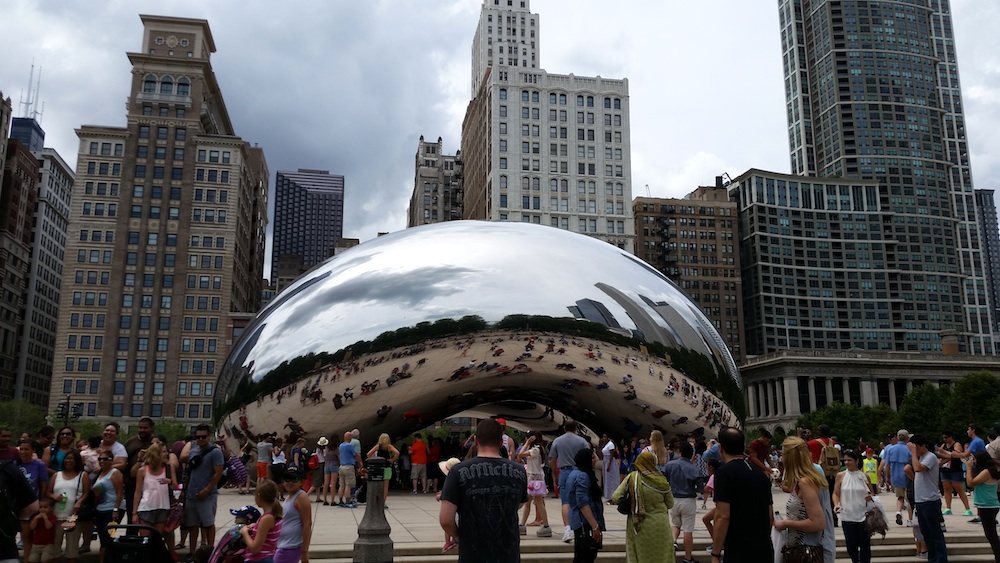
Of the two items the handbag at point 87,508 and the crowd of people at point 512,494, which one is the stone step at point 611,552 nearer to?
the crowd of people at point 512,494

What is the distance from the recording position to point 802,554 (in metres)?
5.87

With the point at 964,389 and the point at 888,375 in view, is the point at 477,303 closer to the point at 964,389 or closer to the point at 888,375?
the point at 964,389

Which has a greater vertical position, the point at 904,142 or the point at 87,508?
the point at 904,142

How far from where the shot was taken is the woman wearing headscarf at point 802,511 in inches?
227

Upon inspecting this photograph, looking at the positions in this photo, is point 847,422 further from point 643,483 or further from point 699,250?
point 643,483

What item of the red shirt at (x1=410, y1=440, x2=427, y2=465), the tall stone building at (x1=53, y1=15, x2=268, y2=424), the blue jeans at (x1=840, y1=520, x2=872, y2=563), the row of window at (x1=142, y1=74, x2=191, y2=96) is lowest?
the blue jeans at (x1=840, y1=520, x2=872, y2=563)

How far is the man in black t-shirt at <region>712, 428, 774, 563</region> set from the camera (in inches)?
223

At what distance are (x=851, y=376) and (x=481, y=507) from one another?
10267 cm

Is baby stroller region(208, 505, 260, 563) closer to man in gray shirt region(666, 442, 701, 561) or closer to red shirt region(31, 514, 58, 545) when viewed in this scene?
red shirt region(31, 514, 58, 545)

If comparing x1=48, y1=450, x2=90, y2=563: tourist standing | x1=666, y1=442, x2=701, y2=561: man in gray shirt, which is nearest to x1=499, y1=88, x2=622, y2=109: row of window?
x1=666, y1=442, x2=701, y2=561: man in gray shirt

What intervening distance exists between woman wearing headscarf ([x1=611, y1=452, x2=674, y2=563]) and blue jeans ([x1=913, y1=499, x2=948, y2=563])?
3924 mm

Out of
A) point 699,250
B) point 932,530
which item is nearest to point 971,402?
point 932,530

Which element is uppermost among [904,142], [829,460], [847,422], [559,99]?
[904,142]

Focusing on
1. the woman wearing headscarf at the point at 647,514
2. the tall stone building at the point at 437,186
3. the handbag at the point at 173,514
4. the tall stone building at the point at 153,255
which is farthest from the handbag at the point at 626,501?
the tall stone building at the point at 437,186
